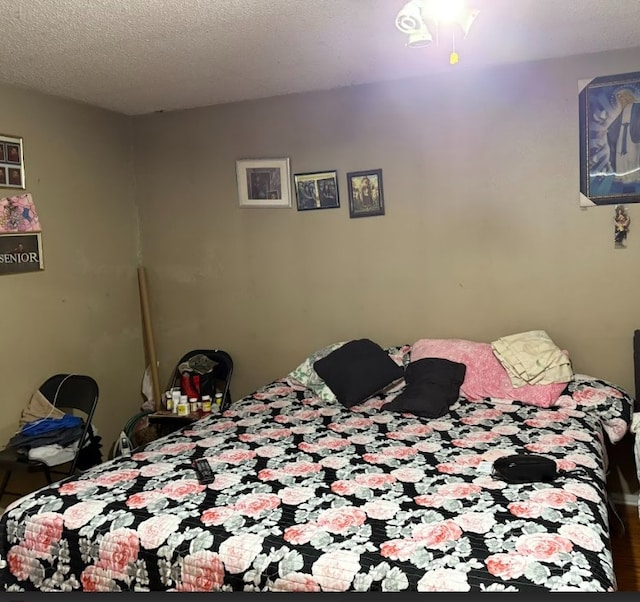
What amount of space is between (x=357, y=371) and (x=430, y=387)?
1.37 ft

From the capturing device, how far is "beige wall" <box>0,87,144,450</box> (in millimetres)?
3270

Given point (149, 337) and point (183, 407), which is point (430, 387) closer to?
point (183, 407)

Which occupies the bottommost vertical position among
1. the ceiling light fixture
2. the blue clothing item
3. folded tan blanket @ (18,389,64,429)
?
the blue clothing item

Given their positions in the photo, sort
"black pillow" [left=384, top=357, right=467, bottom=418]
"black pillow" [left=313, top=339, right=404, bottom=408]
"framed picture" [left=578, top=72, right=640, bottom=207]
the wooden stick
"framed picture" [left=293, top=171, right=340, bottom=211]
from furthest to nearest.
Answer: the wooden stick
"framed picture" [left=293, top=171, right=340, bottom=211]
"black pillow" [left=313, top=339, right=404, bottom=408]
"framed picture" [left=578, top=72, right=640, bottom=207]
"black pillow" [left=384, top=357, right=467, bottom=418]

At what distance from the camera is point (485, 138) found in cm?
332

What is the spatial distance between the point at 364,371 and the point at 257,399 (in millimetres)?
629

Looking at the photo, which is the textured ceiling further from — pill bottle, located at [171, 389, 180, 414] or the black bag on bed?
pill bottle, located at [171, 389, 180, 414]

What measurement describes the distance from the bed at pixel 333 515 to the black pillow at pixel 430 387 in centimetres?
12

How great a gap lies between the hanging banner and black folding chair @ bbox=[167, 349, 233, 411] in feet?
3.77

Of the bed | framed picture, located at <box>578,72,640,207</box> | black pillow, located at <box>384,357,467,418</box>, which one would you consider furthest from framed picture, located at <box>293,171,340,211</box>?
the bed

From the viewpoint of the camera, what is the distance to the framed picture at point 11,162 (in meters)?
3.17

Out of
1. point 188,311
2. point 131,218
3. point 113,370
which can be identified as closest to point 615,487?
point 188,311

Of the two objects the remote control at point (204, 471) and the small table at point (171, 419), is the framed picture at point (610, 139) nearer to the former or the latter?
the remote control at point (204, 471)

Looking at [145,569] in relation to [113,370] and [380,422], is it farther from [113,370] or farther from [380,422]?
[113,370]
